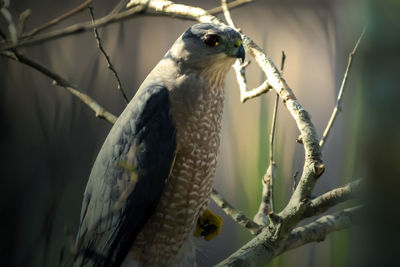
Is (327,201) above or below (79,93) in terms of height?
below

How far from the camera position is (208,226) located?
1.18 m

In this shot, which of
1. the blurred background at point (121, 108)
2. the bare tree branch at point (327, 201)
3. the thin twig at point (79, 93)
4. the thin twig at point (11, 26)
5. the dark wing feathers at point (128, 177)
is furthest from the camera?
the blurred background at point (121, 108)

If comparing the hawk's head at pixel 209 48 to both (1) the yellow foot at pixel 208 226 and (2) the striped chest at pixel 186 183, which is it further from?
(1) the yellow foot at pixel 208 226

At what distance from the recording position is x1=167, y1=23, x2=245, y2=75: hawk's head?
3.20ft

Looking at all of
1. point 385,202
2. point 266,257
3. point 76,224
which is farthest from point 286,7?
point 385,202

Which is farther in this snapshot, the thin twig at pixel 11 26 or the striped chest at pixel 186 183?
the striped chest at pixel 186 183

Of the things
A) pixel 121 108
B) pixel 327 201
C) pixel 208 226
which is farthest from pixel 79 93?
pixel 327 201

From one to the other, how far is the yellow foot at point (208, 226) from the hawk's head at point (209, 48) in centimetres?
41

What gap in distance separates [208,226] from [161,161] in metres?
0.31

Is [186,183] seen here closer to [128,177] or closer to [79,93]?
[128,177]

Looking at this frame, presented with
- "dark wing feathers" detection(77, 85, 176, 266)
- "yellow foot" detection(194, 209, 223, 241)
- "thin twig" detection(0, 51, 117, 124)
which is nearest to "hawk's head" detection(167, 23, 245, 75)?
"dark wing feathers" detection(77, 85, 176, 266)

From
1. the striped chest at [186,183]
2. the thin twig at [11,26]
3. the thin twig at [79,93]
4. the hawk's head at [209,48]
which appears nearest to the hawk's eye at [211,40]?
the hawk's head at [209,48]

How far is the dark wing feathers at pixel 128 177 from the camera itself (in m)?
0.97

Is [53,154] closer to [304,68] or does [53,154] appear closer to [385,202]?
[304,68]
